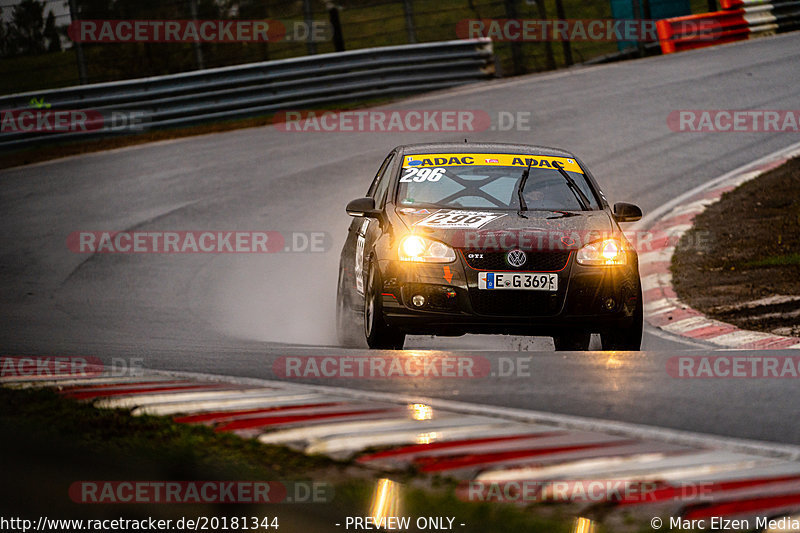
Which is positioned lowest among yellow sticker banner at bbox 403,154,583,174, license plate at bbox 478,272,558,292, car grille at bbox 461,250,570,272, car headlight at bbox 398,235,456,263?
license plate at bbox 478,272,558,292

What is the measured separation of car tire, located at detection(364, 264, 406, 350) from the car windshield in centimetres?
73

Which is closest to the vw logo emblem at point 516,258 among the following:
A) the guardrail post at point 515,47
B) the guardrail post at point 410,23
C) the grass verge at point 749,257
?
the grass verge at point 749,257

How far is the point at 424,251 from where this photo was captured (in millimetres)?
7156

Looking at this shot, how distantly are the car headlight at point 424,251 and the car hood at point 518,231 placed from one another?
0.15 feet

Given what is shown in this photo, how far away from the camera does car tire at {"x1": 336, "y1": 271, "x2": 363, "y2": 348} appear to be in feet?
28.0

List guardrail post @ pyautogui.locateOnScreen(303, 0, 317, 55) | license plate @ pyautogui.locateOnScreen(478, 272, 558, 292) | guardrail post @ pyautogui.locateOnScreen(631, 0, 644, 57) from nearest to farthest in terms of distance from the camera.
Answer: license plate @ pyautogui.locateOnScreen(478, 272, 558, 292) → guardrail post @ pyautogui.locateOnScreen(303, 0, 317, 55) → guardrail post @ pyautogui.locateOnScreen(631, 0, 644, 57)

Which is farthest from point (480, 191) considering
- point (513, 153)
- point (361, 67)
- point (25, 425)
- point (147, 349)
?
point (361, 67)

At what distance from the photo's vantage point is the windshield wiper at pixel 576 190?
26.6ft

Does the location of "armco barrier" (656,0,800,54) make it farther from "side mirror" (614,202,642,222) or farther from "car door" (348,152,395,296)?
"side mirror" (614,202,642,222)

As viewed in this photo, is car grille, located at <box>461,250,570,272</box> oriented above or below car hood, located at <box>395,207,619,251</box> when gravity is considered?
below

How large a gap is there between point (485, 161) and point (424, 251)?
57.4 inches

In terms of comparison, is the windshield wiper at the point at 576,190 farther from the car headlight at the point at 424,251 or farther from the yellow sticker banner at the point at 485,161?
the car headlight at the point at 424,251

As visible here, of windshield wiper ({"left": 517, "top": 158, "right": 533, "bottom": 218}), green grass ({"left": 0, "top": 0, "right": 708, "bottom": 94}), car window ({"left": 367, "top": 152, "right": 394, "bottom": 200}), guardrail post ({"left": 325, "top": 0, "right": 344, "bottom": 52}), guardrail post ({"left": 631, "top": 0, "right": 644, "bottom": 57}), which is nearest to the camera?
windshield wiper ({"left": 517, "top": 158, "right": 533, "bottom": 218})

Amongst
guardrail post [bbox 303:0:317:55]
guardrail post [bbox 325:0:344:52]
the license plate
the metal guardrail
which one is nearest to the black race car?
the license plate
